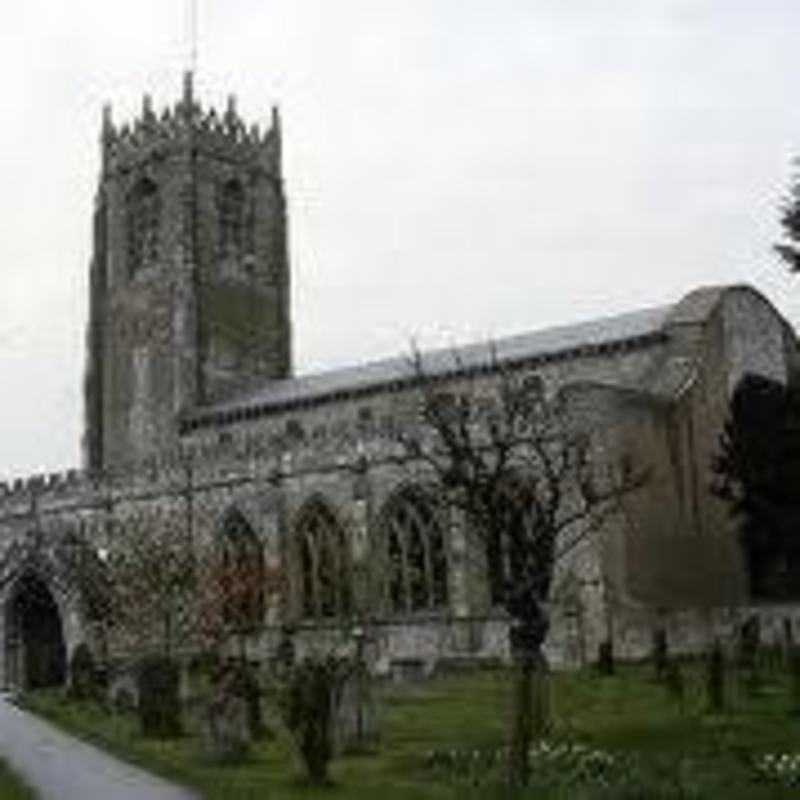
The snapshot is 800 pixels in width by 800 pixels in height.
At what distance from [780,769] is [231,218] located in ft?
188

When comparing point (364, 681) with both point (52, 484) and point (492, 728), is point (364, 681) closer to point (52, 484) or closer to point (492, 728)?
point (492, 728)

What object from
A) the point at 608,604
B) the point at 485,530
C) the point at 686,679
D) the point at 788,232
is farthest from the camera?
the point at 608,604

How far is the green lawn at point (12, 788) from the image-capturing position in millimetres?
19297

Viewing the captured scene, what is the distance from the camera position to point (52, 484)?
64062mm

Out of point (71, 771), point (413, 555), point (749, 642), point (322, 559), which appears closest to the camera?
point (71, 771)

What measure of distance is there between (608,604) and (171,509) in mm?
18692

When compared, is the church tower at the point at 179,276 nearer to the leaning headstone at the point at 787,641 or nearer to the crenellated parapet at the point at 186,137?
the crenellated parapet at the point at 186,137

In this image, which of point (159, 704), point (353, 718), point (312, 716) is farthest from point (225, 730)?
point (159, 704)

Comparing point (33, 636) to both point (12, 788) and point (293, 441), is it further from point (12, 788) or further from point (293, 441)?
point (12, 788)

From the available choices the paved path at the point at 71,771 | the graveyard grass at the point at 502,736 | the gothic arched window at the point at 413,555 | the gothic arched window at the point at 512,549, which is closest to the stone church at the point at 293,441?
the gothic arched window at the point at 413,555

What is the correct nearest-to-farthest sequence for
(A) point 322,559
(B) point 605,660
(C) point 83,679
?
(B) point 605,660 → (C) point 83,679 → (A) point 322,559

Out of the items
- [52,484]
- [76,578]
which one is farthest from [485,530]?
[52,484]

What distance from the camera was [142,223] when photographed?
74688 mm

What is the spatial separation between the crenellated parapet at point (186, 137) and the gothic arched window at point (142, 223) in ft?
4.01
